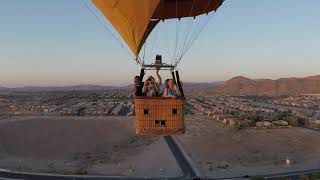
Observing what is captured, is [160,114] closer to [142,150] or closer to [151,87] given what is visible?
[151,87]

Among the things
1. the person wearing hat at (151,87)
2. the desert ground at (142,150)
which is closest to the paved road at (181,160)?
the desert ground at (142,150)

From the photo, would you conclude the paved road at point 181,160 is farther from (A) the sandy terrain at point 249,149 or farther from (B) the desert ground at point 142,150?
(A) the sandy terrain at point 249,149

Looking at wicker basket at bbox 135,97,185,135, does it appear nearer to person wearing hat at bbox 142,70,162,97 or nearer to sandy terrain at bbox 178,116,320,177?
person wearing hat at bbox 142,70,162,97

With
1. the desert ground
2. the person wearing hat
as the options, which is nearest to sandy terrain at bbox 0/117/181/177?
the desert ground

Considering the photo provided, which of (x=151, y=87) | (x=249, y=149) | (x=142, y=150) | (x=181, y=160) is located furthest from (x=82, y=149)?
(x=151, y=87)

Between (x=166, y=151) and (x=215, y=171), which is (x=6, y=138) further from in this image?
(x=215, y=171)

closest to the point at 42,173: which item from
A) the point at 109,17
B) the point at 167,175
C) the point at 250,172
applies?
the point at 167,175
